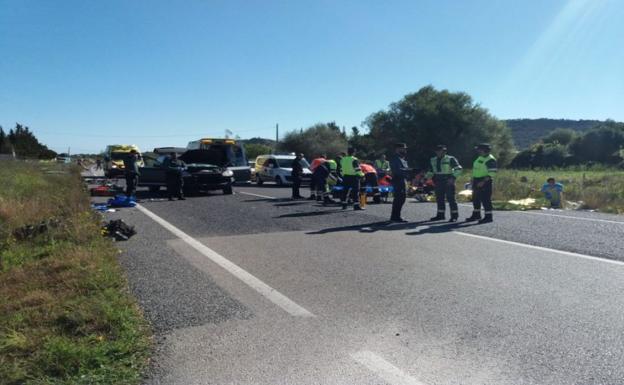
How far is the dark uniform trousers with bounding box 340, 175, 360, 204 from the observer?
1375 cm

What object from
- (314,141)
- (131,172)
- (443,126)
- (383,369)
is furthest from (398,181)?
(314,141)

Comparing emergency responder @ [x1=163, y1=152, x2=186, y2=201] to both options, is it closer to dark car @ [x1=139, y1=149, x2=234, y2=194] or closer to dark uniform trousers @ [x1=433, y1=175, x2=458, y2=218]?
dark car @ [x1=139, y1=149, x2=234, y2=194]

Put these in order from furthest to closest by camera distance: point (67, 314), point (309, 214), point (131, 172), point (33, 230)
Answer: point (131, 172) → point (309, 214) → point (33, 230) → point (67, 314)

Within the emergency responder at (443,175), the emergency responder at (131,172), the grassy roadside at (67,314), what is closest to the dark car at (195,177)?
the emergency responder at (131,172)

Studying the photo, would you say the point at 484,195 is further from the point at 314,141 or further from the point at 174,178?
the point at 314,141

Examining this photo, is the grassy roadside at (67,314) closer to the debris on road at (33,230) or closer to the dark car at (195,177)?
the debris on road at (33,230)

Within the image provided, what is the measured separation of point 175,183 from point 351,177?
696cm

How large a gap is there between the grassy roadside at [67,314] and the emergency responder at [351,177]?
7.21 metres

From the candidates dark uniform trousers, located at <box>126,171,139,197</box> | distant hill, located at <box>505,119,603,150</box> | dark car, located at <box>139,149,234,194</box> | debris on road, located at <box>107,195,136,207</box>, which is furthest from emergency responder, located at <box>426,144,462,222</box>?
distant hill, located at <box>505,119,603,150</box>

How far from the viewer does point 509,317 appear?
4746mm

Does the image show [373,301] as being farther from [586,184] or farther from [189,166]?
[586,184]

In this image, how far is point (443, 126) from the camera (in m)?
56.2

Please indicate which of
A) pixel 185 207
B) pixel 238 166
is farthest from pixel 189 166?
pixel 238 166

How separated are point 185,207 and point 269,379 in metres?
11.9
